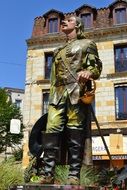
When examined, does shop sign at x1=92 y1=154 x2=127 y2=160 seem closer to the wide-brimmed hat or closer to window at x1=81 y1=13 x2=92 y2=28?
window at x1=81 y1=13 x2=92 y2=28

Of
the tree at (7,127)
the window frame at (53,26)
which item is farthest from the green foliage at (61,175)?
the tree at (7,127)

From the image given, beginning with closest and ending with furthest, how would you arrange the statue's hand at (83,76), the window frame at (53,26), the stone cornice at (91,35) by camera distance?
the statue's hand at (83,76), the stone cornice at (91,35), the window frame at (53,26)

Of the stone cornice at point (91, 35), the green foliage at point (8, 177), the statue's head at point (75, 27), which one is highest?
the stone cornice at point (91, 35)

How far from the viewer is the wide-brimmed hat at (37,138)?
516 cm

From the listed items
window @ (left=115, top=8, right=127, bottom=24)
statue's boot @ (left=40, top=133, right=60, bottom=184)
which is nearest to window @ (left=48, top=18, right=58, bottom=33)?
window @ (left=115, top=8, right=127, bottom=24)

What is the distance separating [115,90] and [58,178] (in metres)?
22.3

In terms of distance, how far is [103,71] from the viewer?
2706 cm

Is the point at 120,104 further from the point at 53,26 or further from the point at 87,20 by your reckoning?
the point at 53,26

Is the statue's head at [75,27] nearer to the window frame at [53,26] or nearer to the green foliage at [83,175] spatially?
the green foliage at [83,175]

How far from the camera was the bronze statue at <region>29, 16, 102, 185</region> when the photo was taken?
15.6ft

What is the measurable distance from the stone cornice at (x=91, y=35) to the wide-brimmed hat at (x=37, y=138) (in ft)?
73.7

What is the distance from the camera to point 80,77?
4906mm

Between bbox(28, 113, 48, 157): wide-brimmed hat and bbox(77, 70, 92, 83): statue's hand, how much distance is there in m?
0.76

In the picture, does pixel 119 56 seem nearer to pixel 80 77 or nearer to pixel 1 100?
pixel 1 100
